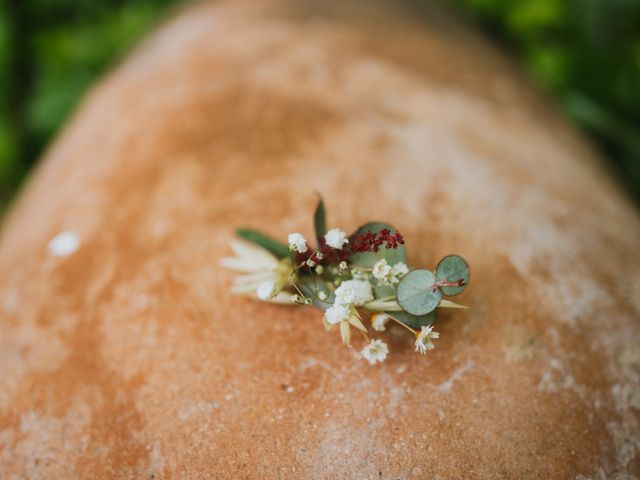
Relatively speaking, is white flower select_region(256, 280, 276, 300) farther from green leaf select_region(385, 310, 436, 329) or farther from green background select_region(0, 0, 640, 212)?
green background select_region(0, 0, 640, 212)

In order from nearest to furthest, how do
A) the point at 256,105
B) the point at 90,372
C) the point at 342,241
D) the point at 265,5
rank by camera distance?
the point at 342,241, the point at 90,372, the point at 256,105, the point at 265,5

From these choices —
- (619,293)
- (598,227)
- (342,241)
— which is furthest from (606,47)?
(342,241)

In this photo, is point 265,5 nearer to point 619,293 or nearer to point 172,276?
point 172,276

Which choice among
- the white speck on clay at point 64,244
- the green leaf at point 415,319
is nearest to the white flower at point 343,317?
the green leaf at point 415,319

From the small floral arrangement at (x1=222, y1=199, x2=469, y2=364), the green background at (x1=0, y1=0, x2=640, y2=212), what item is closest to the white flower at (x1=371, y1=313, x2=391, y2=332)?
the small floral arrangement at (x1=222, y1=199, x2=469, y2=364)

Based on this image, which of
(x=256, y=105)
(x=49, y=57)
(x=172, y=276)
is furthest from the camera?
(x=49, y=57)

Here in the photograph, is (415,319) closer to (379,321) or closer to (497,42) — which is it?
(379,321)

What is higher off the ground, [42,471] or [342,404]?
[342,404]
